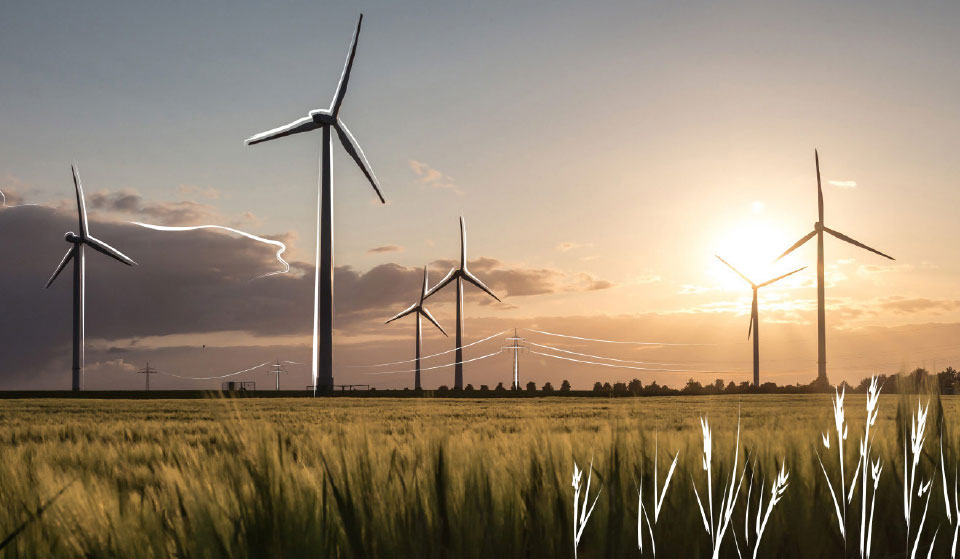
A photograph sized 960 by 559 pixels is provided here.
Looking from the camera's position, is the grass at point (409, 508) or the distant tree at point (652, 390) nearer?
the grass at point (409, 508)

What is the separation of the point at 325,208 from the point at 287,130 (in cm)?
790

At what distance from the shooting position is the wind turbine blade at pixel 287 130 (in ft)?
204

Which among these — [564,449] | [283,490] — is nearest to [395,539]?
[283,490]

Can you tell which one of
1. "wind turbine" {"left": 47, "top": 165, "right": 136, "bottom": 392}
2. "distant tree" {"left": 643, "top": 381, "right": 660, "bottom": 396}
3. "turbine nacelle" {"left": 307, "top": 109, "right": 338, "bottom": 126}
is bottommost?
"distant tree" {"left": 643, "top": 381, "right": 660, "bottom": 396}

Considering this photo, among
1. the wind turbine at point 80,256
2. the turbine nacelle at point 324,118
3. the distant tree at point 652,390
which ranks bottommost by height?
the distant tree at point 652,390

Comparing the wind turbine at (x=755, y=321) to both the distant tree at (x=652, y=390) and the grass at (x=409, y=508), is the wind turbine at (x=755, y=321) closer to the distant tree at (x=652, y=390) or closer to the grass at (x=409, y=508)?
the distant tree at (x=652, y=390)

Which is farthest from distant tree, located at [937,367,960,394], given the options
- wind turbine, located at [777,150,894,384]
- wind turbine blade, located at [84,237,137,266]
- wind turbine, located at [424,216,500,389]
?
wind turbine blade, located at [84,237,137,266]

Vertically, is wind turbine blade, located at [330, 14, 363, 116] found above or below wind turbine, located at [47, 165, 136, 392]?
above

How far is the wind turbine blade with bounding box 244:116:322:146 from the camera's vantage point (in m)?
62.2

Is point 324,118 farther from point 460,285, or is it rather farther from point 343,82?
point 460,285

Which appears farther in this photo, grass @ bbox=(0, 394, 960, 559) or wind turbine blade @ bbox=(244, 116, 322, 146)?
wind turbine blade @ bbox=(244, 116, 322, 146)

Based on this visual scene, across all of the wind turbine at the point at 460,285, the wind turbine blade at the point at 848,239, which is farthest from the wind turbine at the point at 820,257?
the wind turbine at the point at 460,285

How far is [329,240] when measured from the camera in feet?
200

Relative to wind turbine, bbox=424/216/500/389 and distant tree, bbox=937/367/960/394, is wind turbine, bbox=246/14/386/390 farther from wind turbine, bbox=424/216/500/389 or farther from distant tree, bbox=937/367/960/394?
distant tree, bbox=937/367/960/394
